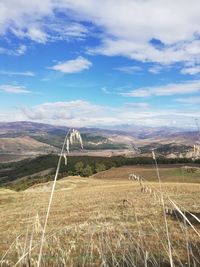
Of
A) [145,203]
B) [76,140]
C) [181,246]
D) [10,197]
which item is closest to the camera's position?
[76,140]

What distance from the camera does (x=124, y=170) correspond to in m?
109

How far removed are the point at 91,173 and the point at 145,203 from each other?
3175 inches

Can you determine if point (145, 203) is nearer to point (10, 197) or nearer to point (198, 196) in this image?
point (198, 196)

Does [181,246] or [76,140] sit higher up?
[76,140]

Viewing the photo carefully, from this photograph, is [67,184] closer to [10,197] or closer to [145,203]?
[10,197]

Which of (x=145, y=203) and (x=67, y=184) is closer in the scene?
(x=145, y=203)

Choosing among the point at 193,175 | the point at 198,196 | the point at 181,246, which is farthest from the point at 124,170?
the point at 181,246

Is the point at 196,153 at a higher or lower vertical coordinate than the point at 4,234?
higher

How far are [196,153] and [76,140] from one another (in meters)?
2.43

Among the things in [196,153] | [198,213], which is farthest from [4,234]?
[196,153]

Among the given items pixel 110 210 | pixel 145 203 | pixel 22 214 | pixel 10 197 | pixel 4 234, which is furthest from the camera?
pixel 10 197

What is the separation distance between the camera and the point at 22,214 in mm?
33625

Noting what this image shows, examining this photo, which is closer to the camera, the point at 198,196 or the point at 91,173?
the point at 198,196

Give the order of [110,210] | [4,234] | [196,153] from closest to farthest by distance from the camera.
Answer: [196,153] → [4,234] → [110,210]
